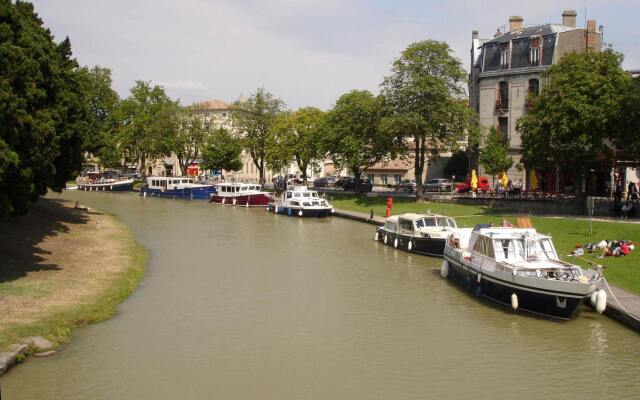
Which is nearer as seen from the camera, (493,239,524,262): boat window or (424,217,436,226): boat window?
(493,239,524,262): boat window

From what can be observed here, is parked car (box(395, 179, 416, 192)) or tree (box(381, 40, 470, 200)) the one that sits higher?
tree (box(381, 40, 470, 200))

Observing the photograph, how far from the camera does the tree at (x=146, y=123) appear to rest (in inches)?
4311

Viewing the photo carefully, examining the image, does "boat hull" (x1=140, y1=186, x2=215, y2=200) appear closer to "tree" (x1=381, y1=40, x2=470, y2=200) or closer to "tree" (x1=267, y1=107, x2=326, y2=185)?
"tree" (x1=267, y1=107, x2=326, y2=185)

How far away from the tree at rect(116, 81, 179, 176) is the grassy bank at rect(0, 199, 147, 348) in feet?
216

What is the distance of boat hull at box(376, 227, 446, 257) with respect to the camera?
39000 millimetres

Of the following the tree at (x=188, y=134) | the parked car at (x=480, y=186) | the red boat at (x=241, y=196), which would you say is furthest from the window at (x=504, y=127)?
the tree at (x=188, y=134)

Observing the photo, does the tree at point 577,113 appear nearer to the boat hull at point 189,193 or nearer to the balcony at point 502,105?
the balcony at point 502,105

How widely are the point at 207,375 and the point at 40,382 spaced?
4.30 m

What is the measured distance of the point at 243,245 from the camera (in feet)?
143

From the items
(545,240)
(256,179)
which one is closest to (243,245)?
(545,240)

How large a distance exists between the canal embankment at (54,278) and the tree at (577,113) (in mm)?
29562

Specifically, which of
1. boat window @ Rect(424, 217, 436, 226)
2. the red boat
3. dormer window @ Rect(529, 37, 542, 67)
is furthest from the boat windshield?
the red boat

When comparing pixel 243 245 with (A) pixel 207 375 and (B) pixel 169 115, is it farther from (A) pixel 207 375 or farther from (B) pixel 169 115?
(B) pixel 169 115

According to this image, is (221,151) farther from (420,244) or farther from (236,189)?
(420,244)
